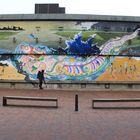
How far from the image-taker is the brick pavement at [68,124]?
449 inches

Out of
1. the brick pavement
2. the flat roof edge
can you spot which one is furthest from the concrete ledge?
the brick pavement

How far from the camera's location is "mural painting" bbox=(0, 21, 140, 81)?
34.6m

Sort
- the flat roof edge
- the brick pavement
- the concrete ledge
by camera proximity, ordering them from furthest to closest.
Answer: the flat roof edge
the concrete ledge
the brick pavement

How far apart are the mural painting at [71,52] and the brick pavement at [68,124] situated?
1640 cm

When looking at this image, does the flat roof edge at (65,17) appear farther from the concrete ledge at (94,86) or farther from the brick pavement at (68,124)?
the brick pavement at (68,124)

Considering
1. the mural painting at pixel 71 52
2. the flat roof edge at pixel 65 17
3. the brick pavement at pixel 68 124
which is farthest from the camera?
the flat roof edge at pixel 65 17

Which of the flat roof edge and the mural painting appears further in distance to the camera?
the flat roof edge

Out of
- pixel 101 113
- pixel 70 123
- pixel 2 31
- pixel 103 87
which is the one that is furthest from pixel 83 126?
pixel 2 31

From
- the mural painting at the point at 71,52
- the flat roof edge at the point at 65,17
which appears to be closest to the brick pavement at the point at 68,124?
the mural painting at the point at 71,52

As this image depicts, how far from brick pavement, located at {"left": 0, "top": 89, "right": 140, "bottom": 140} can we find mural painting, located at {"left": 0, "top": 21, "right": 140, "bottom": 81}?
16.4 metres

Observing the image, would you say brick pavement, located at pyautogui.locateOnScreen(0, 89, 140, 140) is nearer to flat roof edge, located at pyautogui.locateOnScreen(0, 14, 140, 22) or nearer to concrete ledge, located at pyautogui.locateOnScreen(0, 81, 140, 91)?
concrete ledge, located at pyautogui.locateOnScreen(0, 81, 140, 91)

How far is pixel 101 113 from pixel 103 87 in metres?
17.6

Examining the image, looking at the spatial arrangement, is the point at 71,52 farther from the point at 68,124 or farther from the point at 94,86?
the point at 68,124

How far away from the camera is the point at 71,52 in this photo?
3491cm
